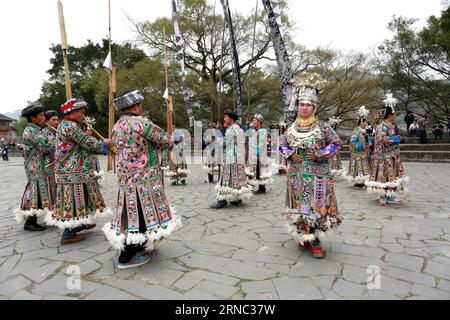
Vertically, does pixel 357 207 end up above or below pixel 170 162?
below

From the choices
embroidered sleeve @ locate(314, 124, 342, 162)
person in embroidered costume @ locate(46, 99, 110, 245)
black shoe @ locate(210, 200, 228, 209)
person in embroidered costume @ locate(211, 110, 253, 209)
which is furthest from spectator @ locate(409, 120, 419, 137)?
person in embroidered costume @ locate(46, 99, 110, 245)

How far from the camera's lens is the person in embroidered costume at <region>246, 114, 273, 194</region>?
7.15 meters

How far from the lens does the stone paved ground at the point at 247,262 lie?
2775 millimetres

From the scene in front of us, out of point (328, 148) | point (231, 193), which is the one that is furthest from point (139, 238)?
point (231, 193)

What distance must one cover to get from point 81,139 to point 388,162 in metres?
5.49

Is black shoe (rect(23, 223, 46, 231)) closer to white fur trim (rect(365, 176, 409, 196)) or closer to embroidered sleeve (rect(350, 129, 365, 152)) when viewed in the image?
white fur trim (rect(365, 176, 409, 196))

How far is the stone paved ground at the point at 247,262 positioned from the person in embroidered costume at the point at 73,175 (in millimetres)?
363

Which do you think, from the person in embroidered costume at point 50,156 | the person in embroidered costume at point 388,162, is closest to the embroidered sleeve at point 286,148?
the person in embroidered costume at point 388,162

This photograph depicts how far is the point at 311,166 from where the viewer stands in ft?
11.5

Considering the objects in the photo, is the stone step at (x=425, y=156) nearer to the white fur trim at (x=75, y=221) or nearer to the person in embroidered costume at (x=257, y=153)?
the person in embroidered costume at (x=257, y=153)
